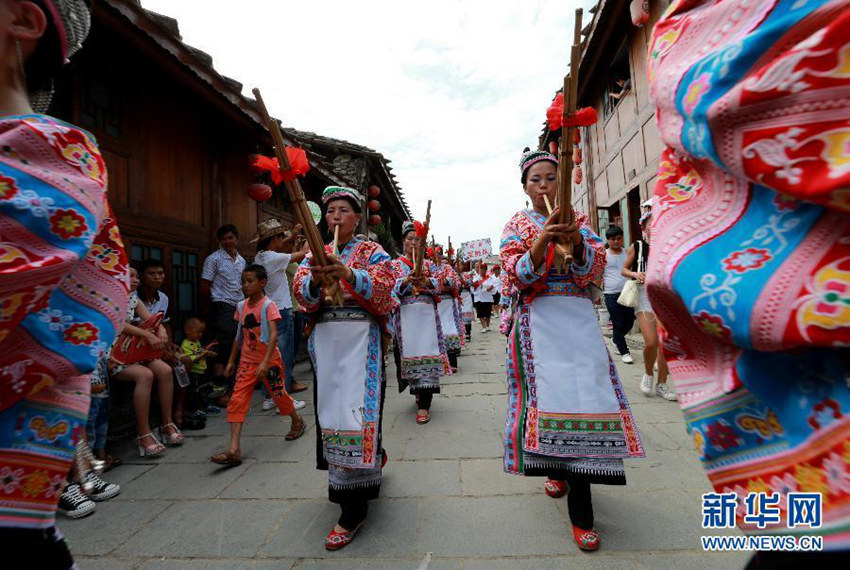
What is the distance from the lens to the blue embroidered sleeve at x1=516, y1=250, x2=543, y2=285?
2.04 meters

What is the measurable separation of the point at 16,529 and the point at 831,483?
1.36 metres

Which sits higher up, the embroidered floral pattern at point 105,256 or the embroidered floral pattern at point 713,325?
the embroidered floral pattern at point 105,256

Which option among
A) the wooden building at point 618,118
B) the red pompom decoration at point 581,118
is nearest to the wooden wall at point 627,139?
the wooden building at point 618,118

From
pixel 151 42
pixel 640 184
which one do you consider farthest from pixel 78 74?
pixel 640 184

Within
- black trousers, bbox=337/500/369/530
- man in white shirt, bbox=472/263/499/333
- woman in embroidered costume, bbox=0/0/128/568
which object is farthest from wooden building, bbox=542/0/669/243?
woman in embroidered costume, bbox=0/0/128/568

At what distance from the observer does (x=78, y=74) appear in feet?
11.7

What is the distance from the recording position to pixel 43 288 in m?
0.77

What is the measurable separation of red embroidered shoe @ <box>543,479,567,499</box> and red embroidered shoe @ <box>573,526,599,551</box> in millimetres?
429

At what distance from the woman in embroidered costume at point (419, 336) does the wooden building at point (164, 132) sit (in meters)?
2.50

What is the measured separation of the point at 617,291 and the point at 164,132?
19.3 ft

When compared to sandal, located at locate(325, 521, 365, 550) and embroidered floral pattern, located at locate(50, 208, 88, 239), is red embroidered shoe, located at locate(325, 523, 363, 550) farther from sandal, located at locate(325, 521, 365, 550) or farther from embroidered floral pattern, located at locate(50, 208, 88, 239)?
embroidered floral pattern, located at locate(50, 208, 88, 239)

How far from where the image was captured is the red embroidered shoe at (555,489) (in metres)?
2.31

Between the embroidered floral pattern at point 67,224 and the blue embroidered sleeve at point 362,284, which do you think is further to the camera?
the blue embroidered sleeve at point 362,284

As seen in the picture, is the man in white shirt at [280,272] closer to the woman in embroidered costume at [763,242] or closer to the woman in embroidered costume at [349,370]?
the woman in embroidered costume at [349,370]
